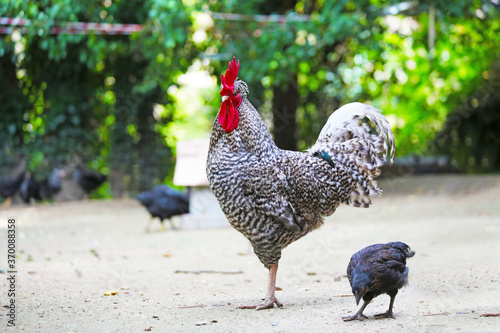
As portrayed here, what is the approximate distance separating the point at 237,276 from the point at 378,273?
2.57 metres

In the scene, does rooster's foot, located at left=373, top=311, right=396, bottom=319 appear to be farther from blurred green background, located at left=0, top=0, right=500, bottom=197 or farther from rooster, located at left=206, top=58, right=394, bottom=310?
blurred green background, located at left=0, top=0, right=500, bottom=197

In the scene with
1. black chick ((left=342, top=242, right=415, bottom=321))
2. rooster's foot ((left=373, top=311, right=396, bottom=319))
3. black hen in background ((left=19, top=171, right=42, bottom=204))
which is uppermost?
black chick ((left=342, top=242, right=415, bottom=321))

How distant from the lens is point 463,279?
5.81m

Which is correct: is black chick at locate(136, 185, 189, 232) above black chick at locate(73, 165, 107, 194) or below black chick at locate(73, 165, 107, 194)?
above

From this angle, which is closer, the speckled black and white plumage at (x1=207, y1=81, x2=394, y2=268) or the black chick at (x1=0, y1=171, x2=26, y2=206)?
the speckled black and white plumage at (x1=207, y1=81, x2=394, y2=268)

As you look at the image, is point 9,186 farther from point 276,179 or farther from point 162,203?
point 276,179

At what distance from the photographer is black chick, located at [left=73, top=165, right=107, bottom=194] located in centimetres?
1583

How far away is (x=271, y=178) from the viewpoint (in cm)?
492

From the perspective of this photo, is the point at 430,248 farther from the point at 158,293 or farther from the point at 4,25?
the point at 4,25

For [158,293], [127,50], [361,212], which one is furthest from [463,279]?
[127,50]

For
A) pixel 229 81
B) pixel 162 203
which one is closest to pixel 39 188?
pixel 162 203

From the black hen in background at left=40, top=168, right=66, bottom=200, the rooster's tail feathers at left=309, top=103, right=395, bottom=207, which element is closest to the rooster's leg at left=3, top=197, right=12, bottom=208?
the black hen in background at left=40, top=168, right=66, bottom=200

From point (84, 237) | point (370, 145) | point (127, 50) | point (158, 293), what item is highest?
point (127, 50)

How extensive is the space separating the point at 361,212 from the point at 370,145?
6.73m
